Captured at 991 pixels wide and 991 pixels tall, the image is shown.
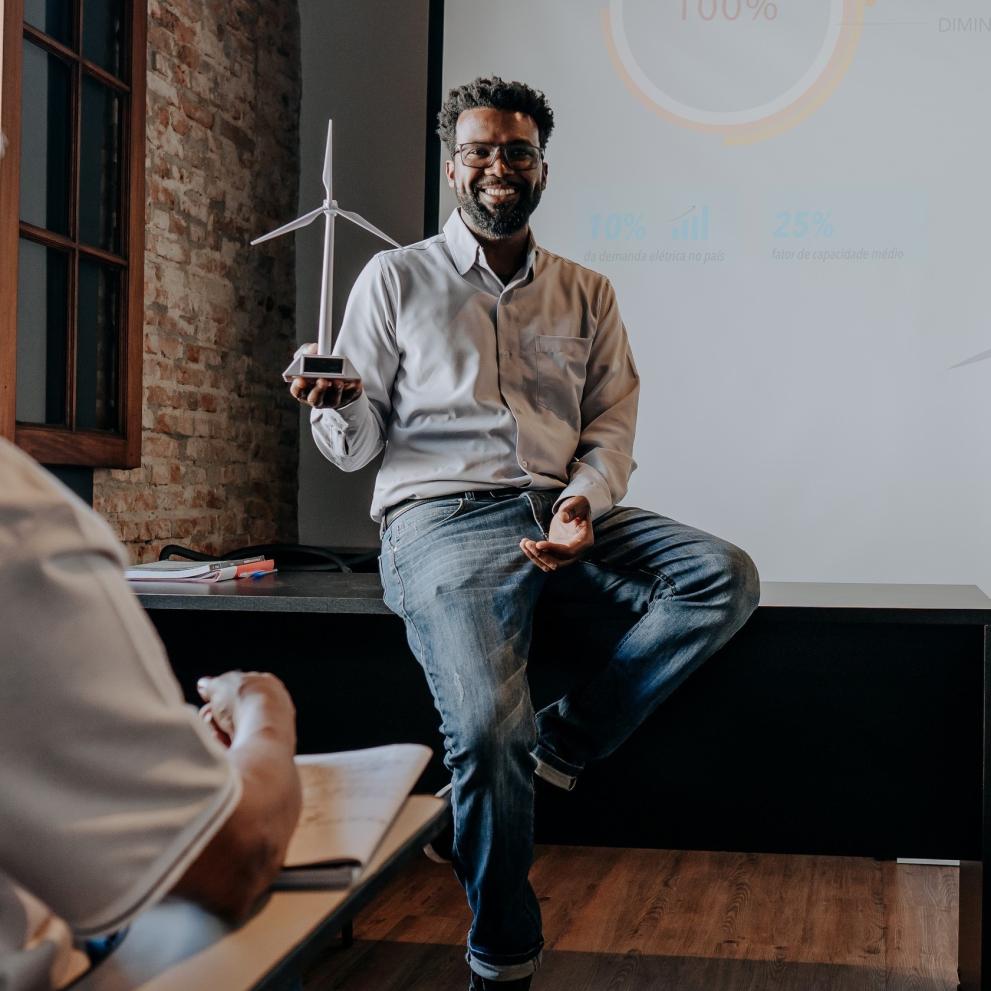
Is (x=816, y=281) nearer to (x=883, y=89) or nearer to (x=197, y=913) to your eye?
(x=883, y=89)

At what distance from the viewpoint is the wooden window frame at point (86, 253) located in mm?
2574

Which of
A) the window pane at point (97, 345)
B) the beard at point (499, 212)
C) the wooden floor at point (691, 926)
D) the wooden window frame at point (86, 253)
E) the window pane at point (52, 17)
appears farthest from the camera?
the window pane at point (97, 345)

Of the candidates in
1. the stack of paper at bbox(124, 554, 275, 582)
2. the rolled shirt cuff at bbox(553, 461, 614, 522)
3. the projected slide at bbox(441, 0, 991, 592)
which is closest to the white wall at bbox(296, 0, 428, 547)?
the projected slide at bbox(441, 0, 991, 592)

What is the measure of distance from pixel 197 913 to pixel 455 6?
11.1ft

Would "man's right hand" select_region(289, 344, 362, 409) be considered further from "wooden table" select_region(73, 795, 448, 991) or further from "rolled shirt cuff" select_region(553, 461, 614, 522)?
"wooden table" select_region(73, 795, 448, 991)

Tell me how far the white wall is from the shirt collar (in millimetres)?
1787

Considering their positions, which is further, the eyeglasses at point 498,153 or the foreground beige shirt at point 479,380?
the eyeglasses at point 498,153

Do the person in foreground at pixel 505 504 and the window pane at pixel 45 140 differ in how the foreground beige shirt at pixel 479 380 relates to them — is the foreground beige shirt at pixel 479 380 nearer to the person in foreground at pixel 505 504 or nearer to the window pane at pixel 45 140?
the person in foreground at pixel 505 504

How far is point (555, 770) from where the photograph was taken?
2123 millimetres

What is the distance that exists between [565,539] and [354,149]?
8.60 ft

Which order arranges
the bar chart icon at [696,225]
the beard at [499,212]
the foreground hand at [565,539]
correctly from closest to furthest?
the foreground hand at [565,539] → the beard at [499,212] → the bar chart icon at [696,225]

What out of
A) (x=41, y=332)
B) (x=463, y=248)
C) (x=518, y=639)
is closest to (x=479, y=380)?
(x=463, y=248)

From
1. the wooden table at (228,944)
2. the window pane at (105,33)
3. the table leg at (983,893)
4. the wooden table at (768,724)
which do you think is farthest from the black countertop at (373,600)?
the window pane at (105,33)

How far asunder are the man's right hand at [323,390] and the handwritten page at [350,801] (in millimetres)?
1047
